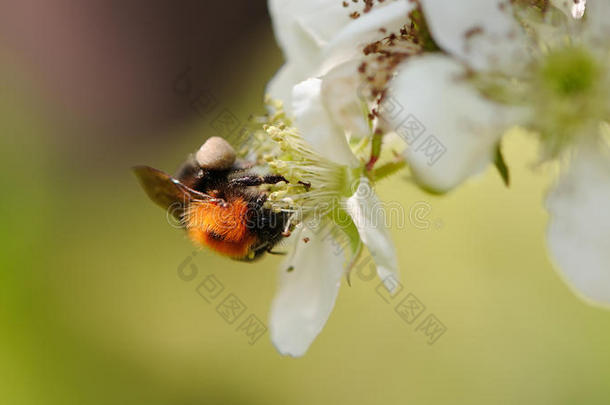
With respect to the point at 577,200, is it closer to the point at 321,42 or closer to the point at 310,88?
the point at 310,88

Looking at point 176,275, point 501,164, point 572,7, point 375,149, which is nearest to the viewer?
point 501,164

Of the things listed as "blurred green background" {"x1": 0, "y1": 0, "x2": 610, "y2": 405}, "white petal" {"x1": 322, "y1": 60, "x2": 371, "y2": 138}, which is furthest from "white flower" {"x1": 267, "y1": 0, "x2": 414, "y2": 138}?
"blurred green background" {"x1": 0, "y1": 0, "x2": 610, "y2": 405}

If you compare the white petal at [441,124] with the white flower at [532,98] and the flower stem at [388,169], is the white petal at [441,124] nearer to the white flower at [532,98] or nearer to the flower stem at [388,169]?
the white flower at [532,98]

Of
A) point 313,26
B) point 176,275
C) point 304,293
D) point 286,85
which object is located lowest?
point 176,275

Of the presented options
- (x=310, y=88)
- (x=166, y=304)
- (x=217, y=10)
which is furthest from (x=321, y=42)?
(x=217, y=10)

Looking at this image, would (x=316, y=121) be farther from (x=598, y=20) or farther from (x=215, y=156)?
(x=598, y=20)

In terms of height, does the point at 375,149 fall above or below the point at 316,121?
below

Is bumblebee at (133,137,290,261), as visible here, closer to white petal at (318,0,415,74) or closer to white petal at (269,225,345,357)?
white petal at (269,225,345,357)

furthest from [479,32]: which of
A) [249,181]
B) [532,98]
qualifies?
[249,181]
